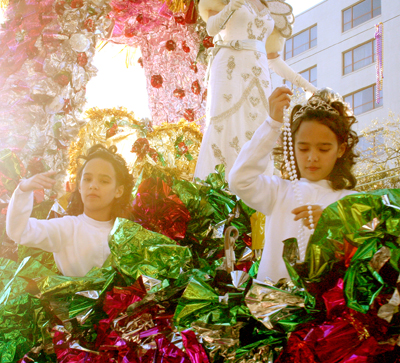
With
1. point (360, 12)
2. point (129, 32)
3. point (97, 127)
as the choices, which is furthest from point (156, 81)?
point (360, 12)

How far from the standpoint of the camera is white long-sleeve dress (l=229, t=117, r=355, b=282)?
1115mm

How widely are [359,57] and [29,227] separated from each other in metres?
13.3

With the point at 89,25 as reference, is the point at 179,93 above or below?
below

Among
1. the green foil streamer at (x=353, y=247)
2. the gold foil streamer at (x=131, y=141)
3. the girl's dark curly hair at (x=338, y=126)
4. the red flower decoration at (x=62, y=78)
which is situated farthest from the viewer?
the red flower decoration at (x=62, y=78)

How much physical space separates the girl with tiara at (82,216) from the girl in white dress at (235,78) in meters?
0.86

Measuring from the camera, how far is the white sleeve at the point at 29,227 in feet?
3.72

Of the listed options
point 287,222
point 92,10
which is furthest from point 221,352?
point 92,10

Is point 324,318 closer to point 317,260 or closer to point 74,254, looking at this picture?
point 317,260

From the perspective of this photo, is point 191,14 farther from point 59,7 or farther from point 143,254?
point 143,254

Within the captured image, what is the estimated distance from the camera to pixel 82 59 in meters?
2.63

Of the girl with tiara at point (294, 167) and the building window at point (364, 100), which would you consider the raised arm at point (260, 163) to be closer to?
the girl with tiara at point (294, 167)

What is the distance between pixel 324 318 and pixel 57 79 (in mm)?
2088

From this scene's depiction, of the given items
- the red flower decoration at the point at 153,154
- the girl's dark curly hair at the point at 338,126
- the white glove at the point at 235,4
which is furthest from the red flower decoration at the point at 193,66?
the girl's dark curly hair at the point at 338,126

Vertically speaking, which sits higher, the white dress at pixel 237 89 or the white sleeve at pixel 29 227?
the white dress at pixel 237 89
